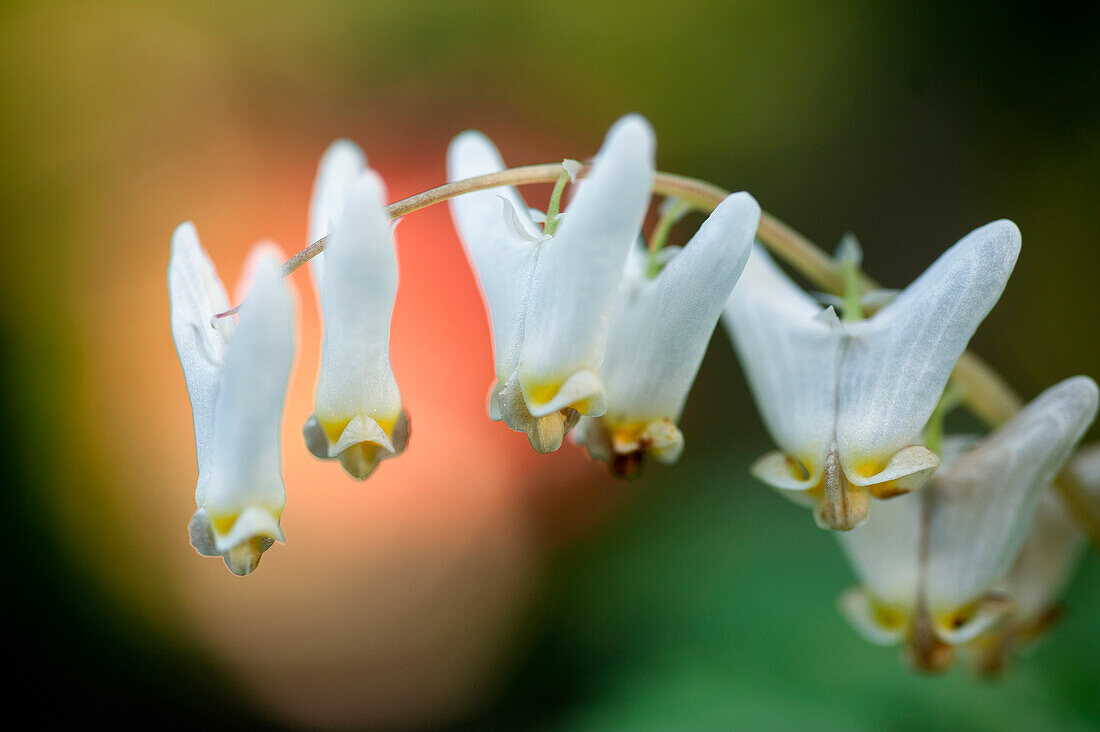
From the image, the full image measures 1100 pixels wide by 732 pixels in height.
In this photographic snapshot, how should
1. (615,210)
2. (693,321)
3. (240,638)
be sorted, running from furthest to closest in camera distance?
(240,638), (693,321), (615,210)

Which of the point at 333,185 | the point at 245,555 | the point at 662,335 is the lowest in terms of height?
the point at 245,555

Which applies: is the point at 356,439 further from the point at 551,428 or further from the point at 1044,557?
the point at 1044,557

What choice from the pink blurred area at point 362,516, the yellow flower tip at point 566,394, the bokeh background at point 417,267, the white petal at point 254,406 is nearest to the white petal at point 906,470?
the yellow flower tip at point 566,394

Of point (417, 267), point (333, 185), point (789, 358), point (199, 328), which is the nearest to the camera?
point (199, 328)

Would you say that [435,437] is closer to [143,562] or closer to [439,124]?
[143,562]

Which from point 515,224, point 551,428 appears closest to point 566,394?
point 551,428

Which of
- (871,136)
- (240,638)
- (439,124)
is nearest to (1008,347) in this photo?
(871,136)
